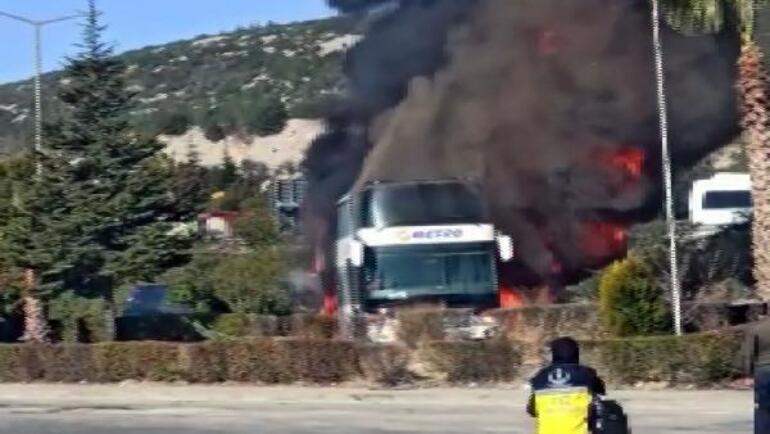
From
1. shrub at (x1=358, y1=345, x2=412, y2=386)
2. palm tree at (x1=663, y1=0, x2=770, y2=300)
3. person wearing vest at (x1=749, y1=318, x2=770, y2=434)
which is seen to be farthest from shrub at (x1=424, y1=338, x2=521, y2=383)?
person wearing vest at (x1=749, y1=318, x2=770, y2=434)

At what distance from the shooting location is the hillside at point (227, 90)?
101 m

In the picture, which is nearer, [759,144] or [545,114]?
[759,144]

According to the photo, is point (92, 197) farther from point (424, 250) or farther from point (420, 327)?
point (420, 327)

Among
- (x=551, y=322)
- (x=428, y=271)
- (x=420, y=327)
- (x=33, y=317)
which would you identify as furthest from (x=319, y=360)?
(x=33, y=317)

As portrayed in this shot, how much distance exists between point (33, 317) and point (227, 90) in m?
88.4

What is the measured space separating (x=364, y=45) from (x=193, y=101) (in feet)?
270

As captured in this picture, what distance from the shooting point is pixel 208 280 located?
1556 inches

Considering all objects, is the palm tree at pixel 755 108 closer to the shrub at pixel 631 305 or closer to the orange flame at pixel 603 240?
the shrub at pixel 631 305

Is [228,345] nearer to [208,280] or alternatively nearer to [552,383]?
[208,280]

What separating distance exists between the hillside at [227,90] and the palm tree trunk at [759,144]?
52216 mm

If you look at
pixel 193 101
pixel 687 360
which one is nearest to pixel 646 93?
pixel 687 360

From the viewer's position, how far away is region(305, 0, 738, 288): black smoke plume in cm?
3256

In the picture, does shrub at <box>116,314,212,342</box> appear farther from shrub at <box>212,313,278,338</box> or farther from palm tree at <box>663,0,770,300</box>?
palm tree at <box>663,0,770,300</box>

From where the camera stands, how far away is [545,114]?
34.2m
